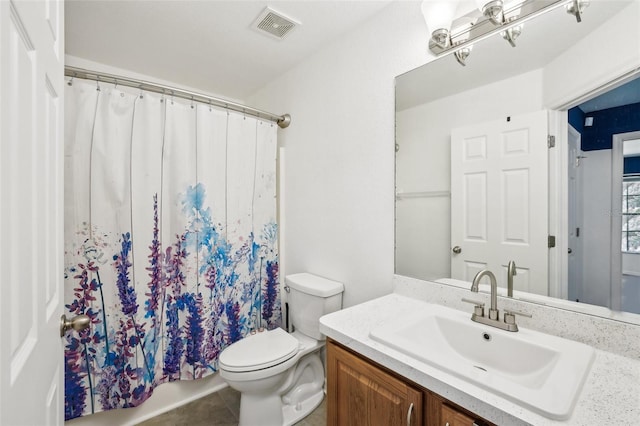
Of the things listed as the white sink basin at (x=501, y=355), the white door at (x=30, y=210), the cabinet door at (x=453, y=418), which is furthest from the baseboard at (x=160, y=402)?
the cabinet door at (x=453, y=418)

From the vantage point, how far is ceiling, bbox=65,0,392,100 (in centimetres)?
150

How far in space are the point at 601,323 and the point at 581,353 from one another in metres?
0.14

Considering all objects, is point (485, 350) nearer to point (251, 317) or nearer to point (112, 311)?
point (251, 317)

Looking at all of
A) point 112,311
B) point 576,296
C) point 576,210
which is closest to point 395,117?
point 576,210

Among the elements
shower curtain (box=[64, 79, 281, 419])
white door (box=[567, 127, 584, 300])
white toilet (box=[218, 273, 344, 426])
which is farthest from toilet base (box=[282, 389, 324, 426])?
white door (box=[567, 127, 584, 300])

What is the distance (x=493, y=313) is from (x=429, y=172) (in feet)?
2.17

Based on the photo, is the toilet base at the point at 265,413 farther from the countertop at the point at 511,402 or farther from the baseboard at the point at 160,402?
the countertop at the point at 511,402

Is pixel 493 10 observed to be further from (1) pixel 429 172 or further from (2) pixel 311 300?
(2) pixel 311 300

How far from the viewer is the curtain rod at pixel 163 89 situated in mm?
1452

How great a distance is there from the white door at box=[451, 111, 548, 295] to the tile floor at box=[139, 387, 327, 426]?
120 centimetres

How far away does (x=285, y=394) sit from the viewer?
1751 mm

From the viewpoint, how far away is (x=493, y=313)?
42.1 inches

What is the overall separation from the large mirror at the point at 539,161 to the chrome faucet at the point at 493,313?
10 cm

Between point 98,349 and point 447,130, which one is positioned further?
point 98,349
